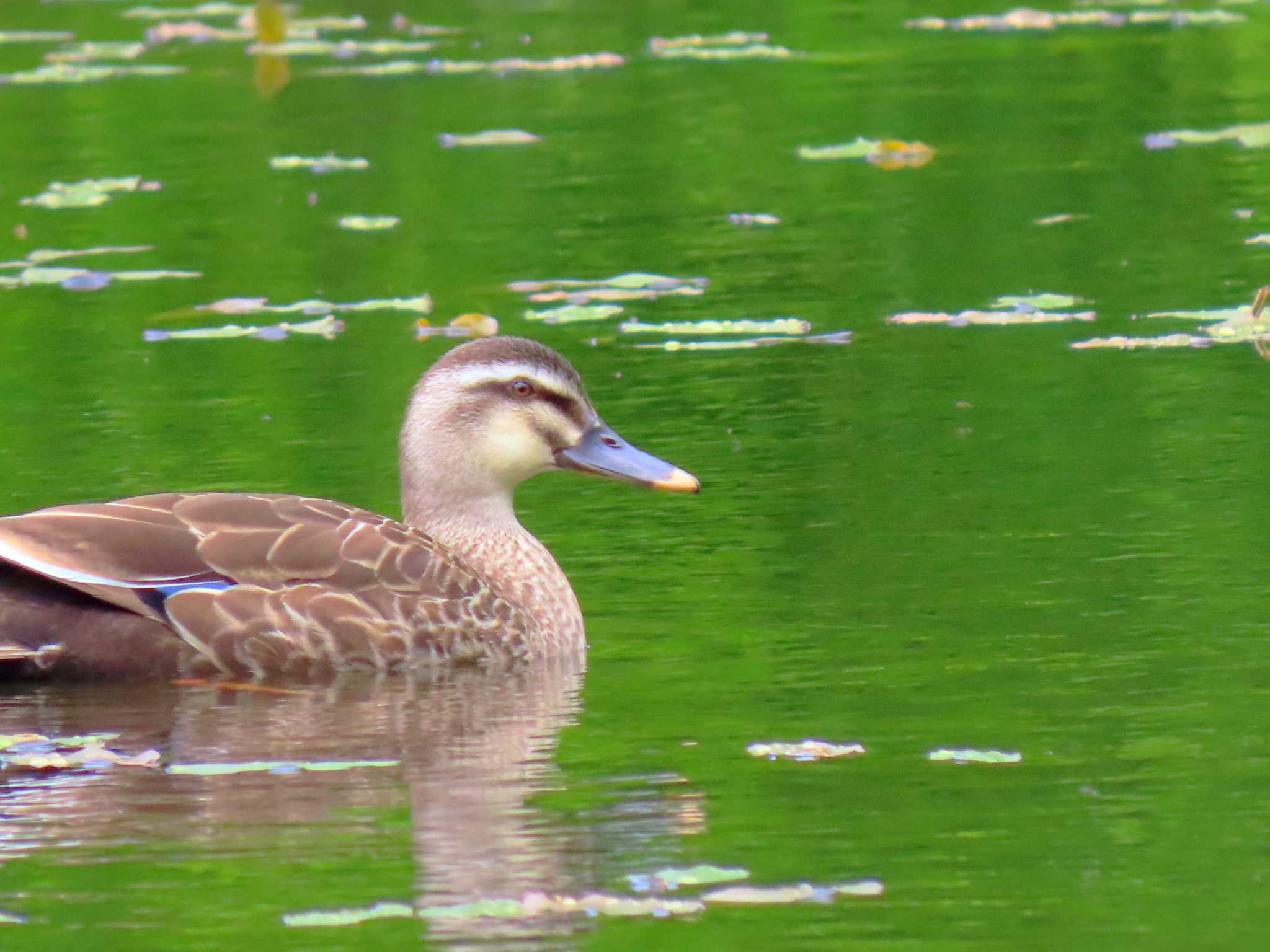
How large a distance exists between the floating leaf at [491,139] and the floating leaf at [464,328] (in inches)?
200

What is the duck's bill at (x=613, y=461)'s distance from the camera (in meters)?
9.16

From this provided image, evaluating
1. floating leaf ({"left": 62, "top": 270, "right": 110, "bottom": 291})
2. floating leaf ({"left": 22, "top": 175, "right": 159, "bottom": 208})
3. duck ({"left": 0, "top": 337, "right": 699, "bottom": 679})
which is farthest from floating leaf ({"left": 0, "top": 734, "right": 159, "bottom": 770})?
floating leaf ({"left": 22, "top": 175, "right": 159, "bottom": 208})

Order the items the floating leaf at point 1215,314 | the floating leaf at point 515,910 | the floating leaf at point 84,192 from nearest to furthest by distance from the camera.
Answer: the floating leaf at point 515,910, the floating leaf at point 1215,314, the floating leaf at point 84,192

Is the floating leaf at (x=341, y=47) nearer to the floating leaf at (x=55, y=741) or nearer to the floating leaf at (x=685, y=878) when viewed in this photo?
the floating leaf at (x=55, y=741)

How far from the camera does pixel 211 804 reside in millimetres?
6801

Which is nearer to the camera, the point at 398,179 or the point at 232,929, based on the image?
the point at 232,929

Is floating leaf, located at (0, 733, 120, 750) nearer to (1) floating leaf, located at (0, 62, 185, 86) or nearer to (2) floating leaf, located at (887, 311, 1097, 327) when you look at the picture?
(2) floating leaf, located at (887, 311, 1097, 327)

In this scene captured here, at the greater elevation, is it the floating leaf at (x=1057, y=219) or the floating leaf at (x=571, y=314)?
the floating leaf at (x=1057, y=219)

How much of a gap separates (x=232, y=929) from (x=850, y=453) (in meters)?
4.98

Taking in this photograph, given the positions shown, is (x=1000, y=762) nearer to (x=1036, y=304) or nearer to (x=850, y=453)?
(x=850, y=453)

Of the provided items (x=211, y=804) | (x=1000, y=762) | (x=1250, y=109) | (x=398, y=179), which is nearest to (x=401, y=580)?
(x=211, y=804)

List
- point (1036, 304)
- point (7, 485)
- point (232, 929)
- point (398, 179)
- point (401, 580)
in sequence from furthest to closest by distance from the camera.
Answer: point (398, 179) < point (1036, 304) < point (7, 485) < point (401, 580) < point (232, 929)

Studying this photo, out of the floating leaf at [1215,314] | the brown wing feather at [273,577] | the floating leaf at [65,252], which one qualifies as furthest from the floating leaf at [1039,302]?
the floating leaf at [65,252]

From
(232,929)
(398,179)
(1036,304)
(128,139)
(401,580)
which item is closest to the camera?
(232,929)
